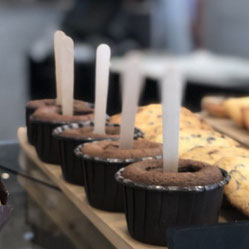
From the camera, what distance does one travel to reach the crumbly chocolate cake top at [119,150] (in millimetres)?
980

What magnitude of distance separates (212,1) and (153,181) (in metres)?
3.29

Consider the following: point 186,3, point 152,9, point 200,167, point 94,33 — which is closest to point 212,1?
point 186,3

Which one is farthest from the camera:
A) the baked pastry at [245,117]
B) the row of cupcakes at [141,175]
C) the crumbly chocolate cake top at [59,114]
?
the baked pastry at [245,117]

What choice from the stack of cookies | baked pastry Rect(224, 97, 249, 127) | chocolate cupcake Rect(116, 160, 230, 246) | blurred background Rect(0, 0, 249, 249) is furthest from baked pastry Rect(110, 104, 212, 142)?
blurred background Rect(0, 0, 249, 249)

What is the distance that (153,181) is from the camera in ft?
2.76

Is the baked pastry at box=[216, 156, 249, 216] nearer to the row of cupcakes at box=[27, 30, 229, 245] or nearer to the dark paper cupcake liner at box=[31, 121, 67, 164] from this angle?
the row of cupcakes at box=[27, 30, 229, 245]

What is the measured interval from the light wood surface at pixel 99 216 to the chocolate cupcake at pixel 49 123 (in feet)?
0.08

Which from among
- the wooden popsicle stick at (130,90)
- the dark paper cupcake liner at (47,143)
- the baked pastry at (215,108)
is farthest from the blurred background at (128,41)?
the wooden popsicle stick at (130,90)

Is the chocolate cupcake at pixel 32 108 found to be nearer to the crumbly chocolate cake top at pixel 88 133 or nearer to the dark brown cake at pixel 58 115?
the dark brown cake at pixel 58 115

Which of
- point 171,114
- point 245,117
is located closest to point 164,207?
point 171,114

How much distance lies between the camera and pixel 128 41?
13.7ft

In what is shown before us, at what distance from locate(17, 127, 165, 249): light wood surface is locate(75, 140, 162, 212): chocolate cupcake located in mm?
18

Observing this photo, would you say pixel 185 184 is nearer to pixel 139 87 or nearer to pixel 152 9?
pixel 139 87

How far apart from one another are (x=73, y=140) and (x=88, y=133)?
0.11 ft
